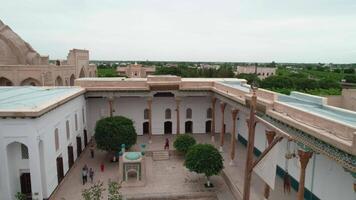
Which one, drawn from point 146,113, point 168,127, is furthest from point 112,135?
point 168,127

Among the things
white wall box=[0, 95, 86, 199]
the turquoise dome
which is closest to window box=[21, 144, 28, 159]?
white wall box=[0, 95, 86, 199]

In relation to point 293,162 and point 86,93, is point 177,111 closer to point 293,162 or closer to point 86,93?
point 86,93

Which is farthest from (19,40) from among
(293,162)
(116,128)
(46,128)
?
(293,162)

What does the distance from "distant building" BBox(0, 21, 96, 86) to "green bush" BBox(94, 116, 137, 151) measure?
12098 millimetres

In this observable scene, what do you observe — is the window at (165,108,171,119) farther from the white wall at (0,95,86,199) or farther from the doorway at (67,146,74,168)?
the white wall at (0,95,86,199)

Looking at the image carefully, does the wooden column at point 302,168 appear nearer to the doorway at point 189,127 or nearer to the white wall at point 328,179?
the white wall at point 328,179

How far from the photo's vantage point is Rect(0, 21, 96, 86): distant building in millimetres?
27906

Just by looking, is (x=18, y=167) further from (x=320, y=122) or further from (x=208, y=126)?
(x=208, y=126)

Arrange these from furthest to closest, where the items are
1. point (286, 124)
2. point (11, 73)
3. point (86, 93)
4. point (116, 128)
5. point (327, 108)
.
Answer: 1. point (11, 73)
2. point (86, 93)
3. point (116, 128)
4. point (327, 108)
5. point (286, 124)

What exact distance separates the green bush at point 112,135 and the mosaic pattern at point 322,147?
10.3 m

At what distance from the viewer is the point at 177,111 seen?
24047 mm

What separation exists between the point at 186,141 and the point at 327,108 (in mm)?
9441

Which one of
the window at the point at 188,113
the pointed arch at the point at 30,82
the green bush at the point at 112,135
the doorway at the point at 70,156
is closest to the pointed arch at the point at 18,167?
the doorway at the point at 70,156

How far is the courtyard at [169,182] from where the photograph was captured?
15219 millimetres
